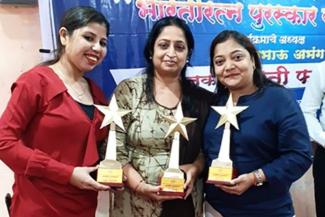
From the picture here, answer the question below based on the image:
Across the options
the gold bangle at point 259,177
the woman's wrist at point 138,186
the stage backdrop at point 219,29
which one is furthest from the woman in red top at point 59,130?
the gold bangle at point 259,177

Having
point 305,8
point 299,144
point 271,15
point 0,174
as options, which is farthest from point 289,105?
point 0,174

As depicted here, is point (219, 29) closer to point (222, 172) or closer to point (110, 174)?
point (222, 172)

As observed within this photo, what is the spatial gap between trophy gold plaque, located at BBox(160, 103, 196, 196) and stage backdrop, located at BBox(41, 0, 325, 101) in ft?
1.70

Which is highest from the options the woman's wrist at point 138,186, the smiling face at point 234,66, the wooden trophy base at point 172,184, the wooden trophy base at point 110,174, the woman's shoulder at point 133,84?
the smiling face at point 234,66

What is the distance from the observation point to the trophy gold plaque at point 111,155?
132 centimetres

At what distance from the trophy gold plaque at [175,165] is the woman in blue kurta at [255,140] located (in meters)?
0.13

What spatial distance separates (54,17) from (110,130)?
1.95 ft

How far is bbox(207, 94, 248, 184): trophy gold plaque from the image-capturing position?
A: 133 centimetres

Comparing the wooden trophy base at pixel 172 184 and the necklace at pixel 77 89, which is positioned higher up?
the necklace at pixel 77 89

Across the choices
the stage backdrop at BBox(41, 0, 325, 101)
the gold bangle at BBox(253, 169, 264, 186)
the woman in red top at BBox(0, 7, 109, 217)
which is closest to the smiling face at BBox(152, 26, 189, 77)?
the woman in red top at BBox(0, 7, 109, 217)

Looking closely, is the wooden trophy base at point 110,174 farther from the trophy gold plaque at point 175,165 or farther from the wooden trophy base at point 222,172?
the wooden trophy base at point 222,172

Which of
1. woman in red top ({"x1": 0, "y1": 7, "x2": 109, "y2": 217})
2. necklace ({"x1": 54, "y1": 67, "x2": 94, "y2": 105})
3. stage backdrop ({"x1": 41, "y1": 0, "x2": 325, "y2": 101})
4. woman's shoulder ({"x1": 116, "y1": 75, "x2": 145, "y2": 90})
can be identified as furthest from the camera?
stage backdrop ({"x1": 41, "y1": 0, "x2": 325, "y2": 101})

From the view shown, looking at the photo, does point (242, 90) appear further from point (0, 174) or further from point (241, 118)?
point (0, 174)

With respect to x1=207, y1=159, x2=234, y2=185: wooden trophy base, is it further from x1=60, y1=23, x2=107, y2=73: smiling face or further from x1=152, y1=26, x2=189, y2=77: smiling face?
x1=60, y1=23, x2=107, y2=73: smiling face
